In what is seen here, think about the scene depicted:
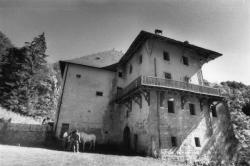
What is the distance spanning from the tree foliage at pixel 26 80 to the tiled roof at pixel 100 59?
501 inches

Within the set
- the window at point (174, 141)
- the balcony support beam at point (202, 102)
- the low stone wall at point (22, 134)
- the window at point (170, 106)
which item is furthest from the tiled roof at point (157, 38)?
the low stone wall at point (22, 134)

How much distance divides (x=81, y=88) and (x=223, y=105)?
19022 millimetres

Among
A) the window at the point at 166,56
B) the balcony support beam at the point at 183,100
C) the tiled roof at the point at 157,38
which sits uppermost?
the tiled roof at the point at 157,38

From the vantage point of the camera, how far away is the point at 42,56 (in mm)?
34312

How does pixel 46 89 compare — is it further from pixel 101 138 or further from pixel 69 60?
pixel 101 138

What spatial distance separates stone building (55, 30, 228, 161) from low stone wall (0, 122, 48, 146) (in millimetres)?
2071

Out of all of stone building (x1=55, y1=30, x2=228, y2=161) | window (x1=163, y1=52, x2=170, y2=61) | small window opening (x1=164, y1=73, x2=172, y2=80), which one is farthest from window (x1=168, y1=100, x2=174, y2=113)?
window (x1=163, y1=52, x2=170, y2=61)

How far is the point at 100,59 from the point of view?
990 inches

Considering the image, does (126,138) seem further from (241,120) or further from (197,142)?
(241,120)

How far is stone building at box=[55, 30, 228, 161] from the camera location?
1554cm

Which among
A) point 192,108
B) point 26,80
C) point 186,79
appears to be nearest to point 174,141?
point 192,108

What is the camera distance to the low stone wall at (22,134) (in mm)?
17019

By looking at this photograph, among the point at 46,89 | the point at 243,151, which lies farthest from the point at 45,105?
the point at 243,151

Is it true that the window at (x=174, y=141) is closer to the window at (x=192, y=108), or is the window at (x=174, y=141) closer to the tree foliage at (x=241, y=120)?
the window at (x=192, y=108)
